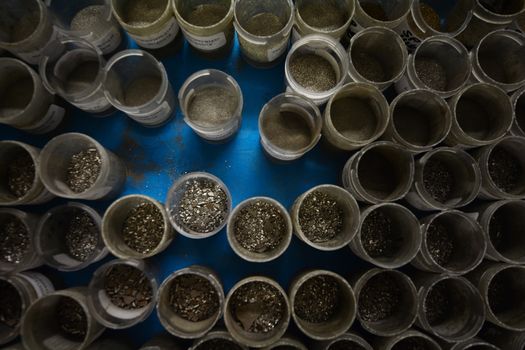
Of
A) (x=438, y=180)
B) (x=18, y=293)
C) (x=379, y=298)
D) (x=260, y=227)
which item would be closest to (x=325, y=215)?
(x=260, y=227)

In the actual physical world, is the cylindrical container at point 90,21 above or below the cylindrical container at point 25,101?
above

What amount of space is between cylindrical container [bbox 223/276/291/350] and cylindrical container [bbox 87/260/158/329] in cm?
24

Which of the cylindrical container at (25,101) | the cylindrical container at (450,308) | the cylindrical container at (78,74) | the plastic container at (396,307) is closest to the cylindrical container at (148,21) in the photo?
the cylindrical container at (78,74)

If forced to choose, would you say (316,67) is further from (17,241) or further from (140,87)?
(17,241)

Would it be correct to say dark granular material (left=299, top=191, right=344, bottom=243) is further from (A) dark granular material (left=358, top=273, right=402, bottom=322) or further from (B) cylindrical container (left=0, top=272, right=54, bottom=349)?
(B) cylindrical container (left=0, top=272, right=54, bottom=349)

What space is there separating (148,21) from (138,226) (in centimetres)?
80

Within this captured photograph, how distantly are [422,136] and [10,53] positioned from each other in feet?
5.36

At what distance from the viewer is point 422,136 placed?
1.51 m

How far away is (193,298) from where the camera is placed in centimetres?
137

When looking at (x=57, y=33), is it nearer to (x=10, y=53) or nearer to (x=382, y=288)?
(x=10, y=53)

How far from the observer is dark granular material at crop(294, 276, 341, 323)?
4.55ft

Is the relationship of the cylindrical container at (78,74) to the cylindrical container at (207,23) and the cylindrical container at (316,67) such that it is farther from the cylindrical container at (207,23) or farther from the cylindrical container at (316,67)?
the cylindrical container at (316,67)

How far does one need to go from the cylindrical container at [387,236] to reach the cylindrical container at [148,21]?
0.98m

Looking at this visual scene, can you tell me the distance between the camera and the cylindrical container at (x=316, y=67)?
1418mm
